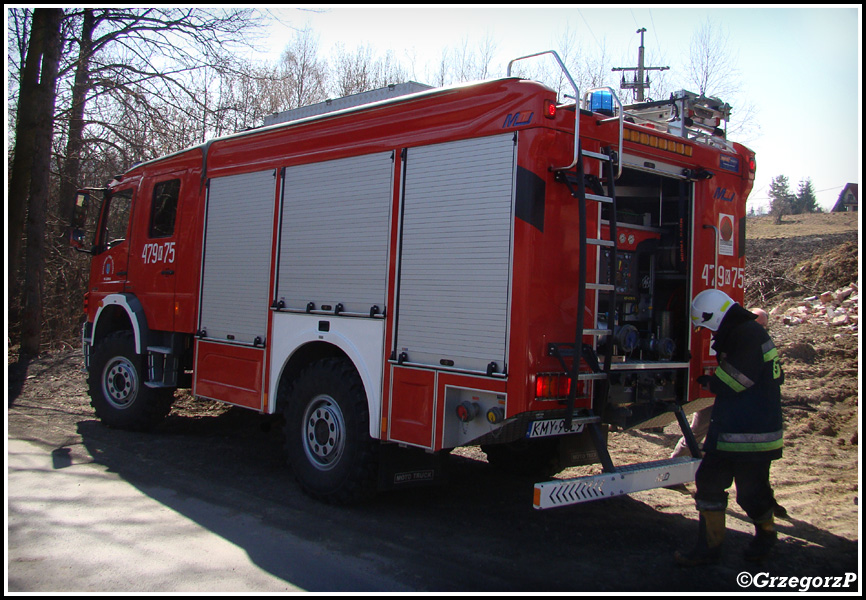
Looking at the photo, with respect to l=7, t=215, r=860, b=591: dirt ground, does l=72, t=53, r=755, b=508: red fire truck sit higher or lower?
higher

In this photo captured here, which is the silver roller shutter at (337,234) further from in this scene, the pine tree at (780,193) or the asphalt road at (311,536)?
the pine tree at (780,193)

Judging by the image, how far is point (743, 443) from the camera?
4410 millimetres

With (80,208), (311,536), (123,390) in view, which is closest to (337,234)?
(311,536)

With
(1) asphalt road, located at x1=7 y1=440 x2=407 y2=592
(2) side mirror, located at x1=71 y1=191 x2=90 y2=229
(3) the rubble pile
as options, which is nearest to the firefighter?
(1) asphalt road, located at x1=7 y1=440 x2=407 y2=592

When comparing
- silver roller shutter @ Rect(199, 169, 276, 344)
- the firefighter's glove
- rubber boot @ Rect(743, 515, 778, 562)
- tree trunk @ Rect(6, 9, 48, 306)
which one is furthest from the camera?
tree trunk @ Rect(6, 9, 48, 306)

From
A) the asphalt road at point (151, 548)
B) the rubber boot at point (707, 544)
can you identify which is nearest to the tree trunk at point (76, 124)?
the asphalt road at point (151, 548)

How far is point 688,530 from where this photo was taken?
515 centimetres

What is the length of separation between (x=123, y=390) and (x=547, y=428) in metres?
5.69

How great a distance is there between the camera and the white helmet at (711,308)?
15.6 ft

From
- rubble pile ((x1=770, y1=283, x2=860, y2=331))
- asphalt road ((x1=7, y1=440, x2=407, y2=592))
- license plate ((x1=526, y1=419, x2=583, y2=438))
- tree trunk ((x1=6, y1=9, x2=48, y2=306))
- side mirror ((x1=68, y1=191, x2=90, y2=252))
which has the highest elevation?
tree trunk ((x1=6, y1=9, x2=48, y2=306))

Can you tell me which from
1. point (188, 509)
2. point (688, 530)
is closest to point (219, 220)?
point (188, 509)

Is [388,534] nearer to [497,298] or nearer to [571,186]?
[497,298]

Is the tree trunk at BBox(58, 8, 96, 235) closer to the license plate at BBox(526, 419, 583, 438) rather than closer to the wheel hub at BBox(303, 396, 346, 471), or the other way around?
the wheel hub at BBox(303, 396, 346, 471)

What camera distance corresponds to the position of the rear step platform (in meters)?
4.21
